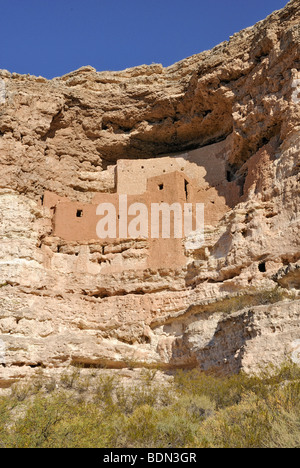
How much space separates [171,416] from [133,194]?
11.0 meters

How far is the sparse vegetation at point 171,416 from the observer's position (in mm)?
7156

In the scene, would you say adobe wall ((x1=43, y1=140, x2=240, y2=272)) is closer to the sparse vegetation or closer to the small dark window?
the small dark window

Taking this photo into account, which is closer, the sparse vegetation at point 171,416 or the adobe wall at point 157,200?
the sparse vegetation at point 171,416

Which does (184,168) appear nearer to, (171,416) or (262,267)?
(262,267)

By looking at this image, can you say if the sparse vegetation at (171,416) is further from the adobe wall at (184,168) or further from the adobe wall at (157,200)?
the adobe wall at (184,168)

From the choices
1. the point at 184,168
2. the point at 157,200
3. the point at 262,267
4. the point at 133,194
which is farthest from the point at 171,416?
the point at 184,168

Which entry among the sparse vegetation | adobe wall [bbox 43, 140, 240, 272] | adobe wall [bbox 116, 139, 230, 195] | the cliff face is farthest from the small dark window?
adobe wall [bbox 116, 139, 230, 195]

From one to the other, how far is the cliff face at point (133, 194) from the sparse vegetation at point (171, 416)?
0.95 metres

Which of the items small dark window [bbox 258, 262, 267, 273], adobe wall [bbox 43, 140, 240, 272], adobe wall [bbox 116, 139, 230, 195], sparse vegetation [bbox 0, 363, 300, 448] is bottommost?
sparse vegetation [bbox 0, 363, 300, 448]

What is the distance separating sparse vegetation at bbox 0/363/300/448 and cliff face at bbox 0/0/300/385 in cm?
95

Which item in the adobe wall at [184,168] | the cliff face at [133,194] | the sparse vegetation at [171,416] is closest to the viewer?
the sparse vegetation at [171,416]

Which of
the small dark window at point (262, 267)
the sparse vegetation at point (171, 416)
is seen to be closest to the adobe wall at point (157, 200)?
the small dark window at point (262, 267)

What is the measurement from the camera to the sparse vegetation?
7156mm

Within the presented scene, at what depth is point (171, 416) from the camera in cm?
870
